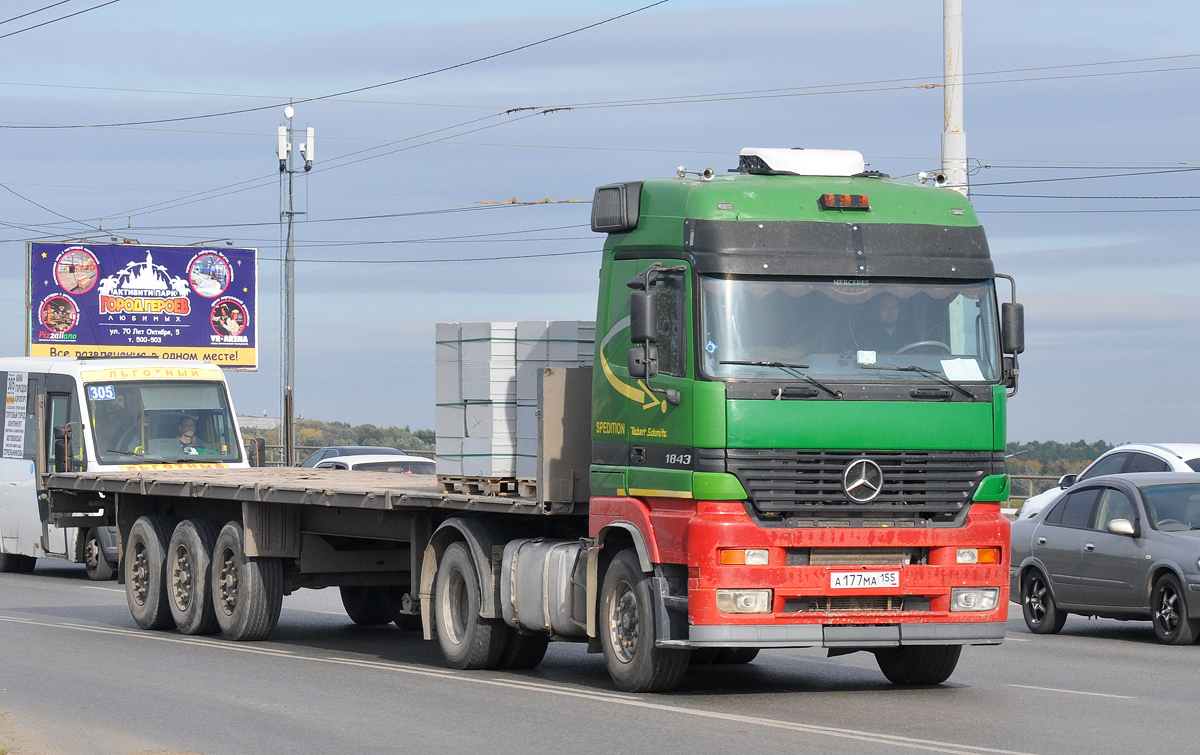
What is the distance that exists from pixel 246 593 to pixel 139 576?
7.67ft

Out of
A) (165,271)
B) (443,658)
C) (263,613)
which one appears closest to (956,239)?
(443,658)

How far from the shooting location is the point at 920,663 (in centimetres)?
1250

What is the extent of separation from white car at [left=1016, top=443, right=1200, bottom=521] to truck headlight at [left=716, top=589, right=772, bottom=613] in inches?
412

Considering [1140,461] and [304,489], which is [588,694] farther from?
[1140,461]

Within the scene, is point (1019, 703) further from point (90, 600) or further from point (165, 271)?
point (165, 271)

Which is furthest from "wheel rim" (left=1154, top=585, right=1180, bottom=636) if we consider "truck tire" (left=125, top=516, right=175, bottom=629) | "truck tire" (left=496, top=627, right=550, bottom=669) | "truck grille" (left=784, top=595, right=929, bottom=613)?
"truck tire" (left=125, top=516, right=175, bottom=629)

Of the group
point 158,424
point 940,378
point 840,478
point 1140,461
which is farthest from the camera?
point 158,424

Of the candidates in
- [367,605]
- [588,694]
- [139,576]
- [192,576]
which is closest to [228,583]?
[192,576]

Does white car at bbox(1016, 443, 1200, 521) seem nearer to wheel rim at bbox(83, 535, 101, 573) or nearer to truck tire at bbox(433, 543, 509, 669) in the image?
truck tire at bbox(433, 543, 509, 669)

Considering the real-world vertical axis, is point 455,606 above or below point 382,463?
below

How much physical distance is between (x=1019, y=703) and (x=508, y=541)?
3.92 metres

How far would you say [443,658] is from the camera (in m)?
15.0

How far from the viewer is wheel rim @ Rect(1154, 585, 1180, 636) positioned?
16.1m

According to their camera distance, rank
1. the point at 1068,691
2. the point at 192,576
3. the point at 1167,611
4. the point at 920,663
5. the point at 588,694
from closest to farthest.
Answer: the point at 588,694
the point at 1068,691
the point at 920,663
the point at 1167,611
the point at 192,576
